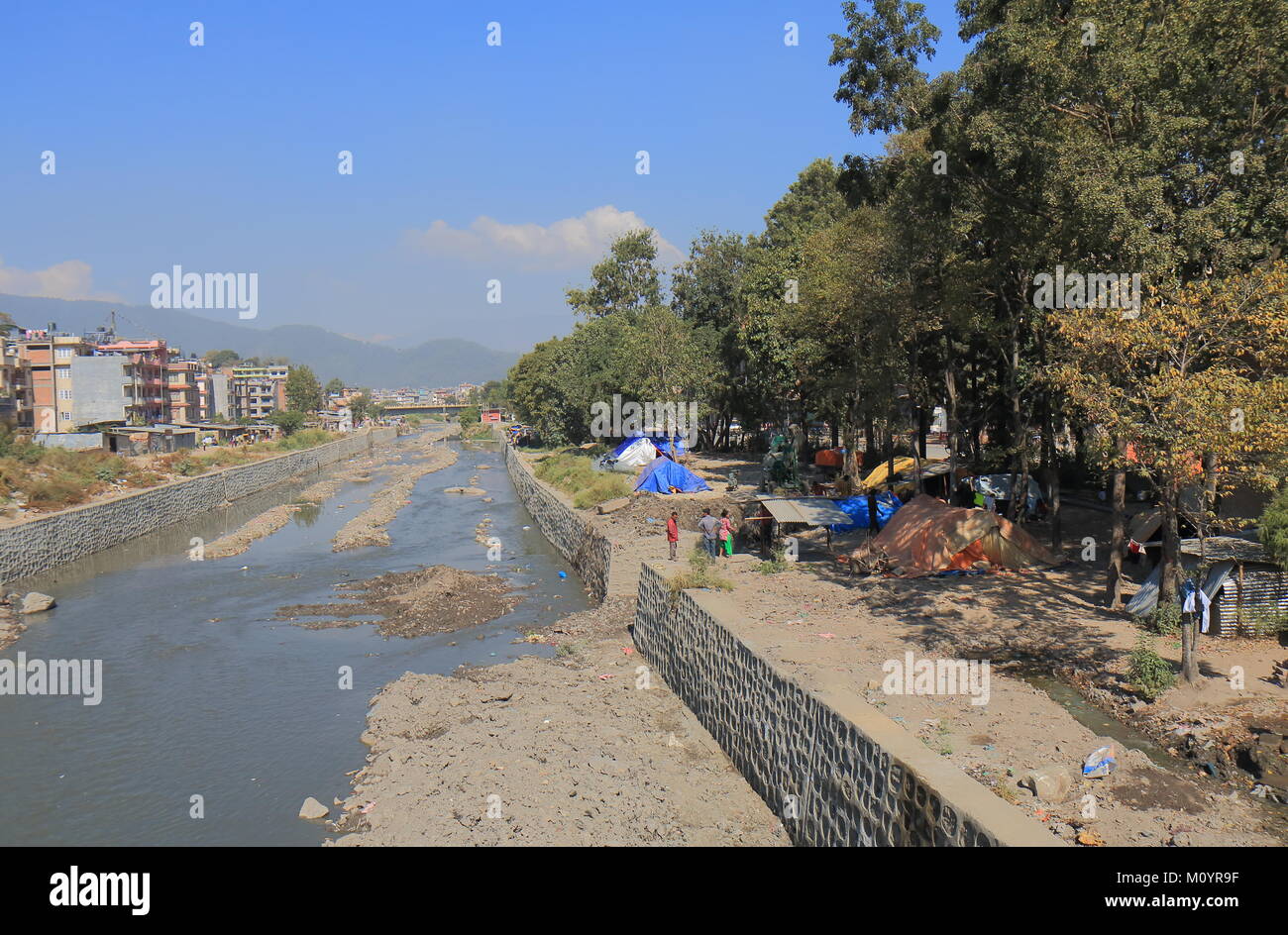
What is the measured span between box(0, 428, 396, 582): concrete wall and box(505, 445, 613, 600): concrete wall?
16975mm

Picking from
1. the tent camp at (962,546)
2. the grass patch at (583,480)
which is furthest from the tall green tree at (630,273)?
the tent camp at (962,546)

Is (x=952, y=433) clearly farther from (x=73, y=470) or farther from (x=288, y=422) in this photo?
(x=288, y=422)

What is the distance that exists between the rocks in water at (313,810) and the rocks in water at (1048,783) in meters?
8.87

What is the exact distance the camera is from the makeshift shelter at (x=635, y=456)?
40.7 m

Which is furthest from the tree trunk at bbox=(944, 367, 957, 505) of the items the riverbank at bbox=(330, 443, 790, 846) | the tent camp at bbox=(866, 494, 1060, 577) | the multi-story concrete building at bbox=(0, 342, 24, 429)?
the multi-story concrete building at bbox=(0, 342, 24, 429)

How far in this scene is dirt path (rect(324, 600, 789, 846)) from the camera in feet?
35.9

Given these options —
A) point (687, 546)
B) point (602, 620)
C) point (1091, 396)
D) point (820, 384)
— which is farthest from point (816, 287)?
point (1091, 396)

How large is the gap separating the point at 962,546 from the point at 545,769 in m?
9.70

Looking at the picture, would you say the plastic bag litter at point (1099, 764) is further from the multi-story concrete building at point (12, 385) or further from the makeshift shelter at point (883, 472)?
the multi-story concrete building at point (12, 385)

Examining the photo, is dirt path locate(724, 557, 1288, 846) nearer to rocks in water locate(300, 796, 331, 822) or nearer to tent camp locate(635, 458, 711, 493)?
rocks in water locate(300, 796, 331, 822)

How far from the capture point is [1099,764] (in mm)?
9242

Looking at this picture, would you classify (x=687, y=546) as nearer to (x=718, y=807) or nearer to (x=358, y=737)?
(x=358, y=737)

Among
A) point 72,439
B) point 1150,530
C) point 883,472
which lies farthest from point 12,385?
point 1150,530
